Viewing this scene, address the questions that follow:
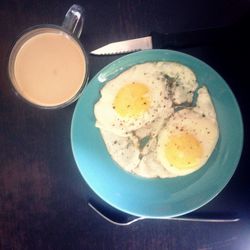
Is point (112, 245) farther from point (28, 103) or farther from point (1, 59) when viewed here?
point (1, 59)

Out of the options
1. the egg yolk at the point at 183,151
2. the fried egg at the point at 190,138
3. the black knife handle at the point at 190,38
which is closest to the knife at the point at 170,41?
the black knife handle at the point at 190,38

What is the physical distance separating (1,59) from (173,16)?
45 centimetres

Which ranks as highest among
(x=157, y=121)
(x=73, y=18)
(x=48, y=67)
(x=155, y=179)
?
(x=73, y=18)

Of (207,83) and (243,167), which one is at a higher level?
(207,83)

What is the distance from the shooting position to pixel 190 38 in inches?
48.9

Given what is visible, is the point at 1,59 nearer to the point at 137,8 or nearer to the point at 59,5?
the point at 59,5

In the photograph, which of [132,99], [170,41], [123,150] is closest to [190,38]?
[170,41]

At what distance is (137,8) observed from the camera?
1.25 m

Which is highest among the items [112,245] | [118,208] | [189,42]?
[189,42]

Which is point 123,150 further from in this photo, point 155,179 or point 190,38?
point 190,38

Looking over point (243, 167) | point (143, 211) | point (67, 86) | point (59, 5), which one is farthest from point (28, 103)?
point (243, 167)

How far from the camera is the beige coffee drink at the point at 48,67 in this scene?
4.00 ft

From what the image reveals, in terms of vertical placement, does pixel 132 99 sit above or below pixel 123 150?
above

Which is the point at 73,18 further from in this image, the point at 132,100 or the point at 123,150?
the point at 123,150
